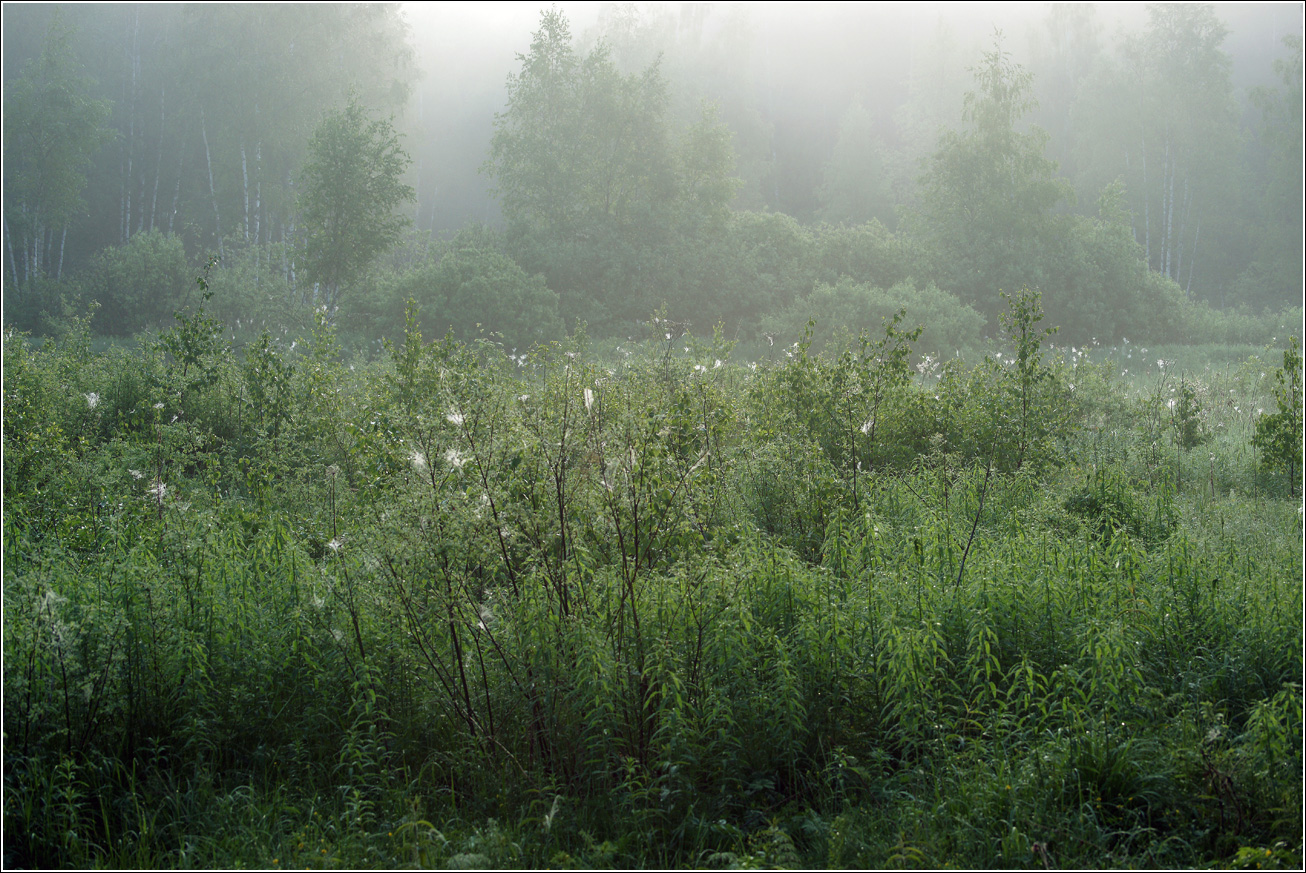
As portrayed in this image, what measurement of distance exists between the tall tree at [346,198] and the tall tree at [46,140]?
983 centimetres

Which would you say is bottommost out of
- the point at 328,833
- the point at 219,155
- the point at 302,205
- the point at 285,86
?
the point at 328,833

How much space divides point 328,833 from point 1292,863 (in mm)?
3807

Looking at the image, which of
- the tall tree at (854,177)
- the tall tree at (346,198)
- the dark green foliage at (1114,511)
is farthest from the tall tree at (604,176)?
the dark green foliage at (1114,511)

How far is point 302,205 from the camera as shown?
23.0 meters

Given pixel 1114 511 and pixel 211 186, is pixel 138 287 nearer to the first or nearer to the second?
pixel 211 186

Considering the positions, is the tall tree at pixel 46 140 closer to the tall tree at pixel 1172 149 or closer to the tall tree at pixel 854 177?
the tall tree at pixel 854 177

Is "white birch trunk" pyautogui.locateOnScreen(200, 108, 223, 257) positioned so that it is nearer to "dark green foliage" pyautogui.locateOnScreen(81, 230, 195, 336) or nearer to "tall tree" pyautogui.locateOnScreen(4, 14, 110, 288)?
"tall tree" pyautogui.locateOnScreen(4, 14, 110, 288)

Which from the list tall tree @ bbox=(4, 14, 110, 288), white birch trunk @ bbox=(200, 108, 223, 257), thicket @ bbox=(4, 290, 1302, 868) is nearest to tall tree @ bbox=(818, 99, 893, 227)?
white birch trunk @ bbox=(200, 108, 223, 257)

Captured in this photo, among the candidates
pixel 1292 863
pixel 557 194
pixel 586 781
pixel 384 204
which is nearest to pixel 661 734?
pixel 586 781

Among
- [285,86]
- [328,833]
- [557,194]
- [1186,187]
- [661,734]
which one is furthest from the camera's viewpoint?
[1186,187]

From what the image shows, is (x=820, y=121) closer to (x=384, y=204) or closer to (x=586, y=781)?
(x=384, y=204)

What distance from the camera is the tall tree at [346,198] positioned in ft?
73.6

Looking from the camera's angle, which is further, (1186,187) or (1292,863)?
(1186,187)

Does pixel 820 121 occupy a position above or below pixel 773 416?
above
